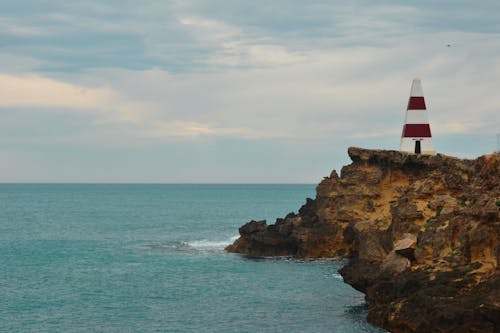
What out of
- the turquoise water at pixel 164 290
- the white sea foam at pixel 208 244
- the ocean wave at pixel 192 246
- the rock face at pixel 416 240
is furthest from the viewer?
the white sea foam at pixel 208 244

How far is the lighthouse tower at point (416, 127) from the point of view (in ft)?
225

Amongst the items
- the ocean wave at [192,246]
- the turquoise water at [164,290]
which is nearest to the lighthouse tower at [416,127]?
the turquoise water at [164,290]

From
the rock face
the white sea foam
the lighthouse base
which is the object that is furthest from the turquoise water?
the lighthouse base

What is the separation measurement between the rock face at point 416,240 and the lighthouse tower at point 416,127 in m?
1.33

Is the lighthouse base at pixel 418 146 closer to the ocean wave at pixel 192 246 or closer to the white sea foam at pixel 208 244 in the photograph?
the ocean wave at pixel 192 246

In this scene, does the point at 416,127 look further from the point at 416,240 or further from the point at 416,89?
the point at 416,240

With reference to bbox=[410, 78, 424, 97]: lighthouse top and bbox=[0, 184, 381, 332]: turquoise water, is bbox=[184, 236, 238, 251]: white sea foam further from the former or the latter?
bbox=[410, 78, 424, 97]: lighthouse top

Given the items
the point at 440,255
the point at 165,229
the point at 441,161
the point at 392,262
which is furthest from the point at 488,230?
the point at 165,229

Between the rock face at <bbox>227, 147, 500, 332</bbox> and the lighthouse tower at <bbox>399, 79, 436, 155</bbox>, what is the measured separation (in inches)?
52.5

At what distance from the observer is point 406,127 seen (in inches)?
2756

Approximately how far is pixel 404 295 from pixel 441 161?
28.7 metres

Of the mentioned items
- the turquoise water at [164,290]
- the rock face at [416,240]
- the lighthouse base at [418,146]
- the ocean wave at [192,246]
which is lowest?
the turquoise water at [164,290]

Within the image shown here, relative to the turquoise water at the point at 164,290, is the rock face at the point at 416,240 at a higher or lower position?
higher

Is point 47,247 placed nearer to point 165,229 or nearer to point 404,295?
point 165,229
